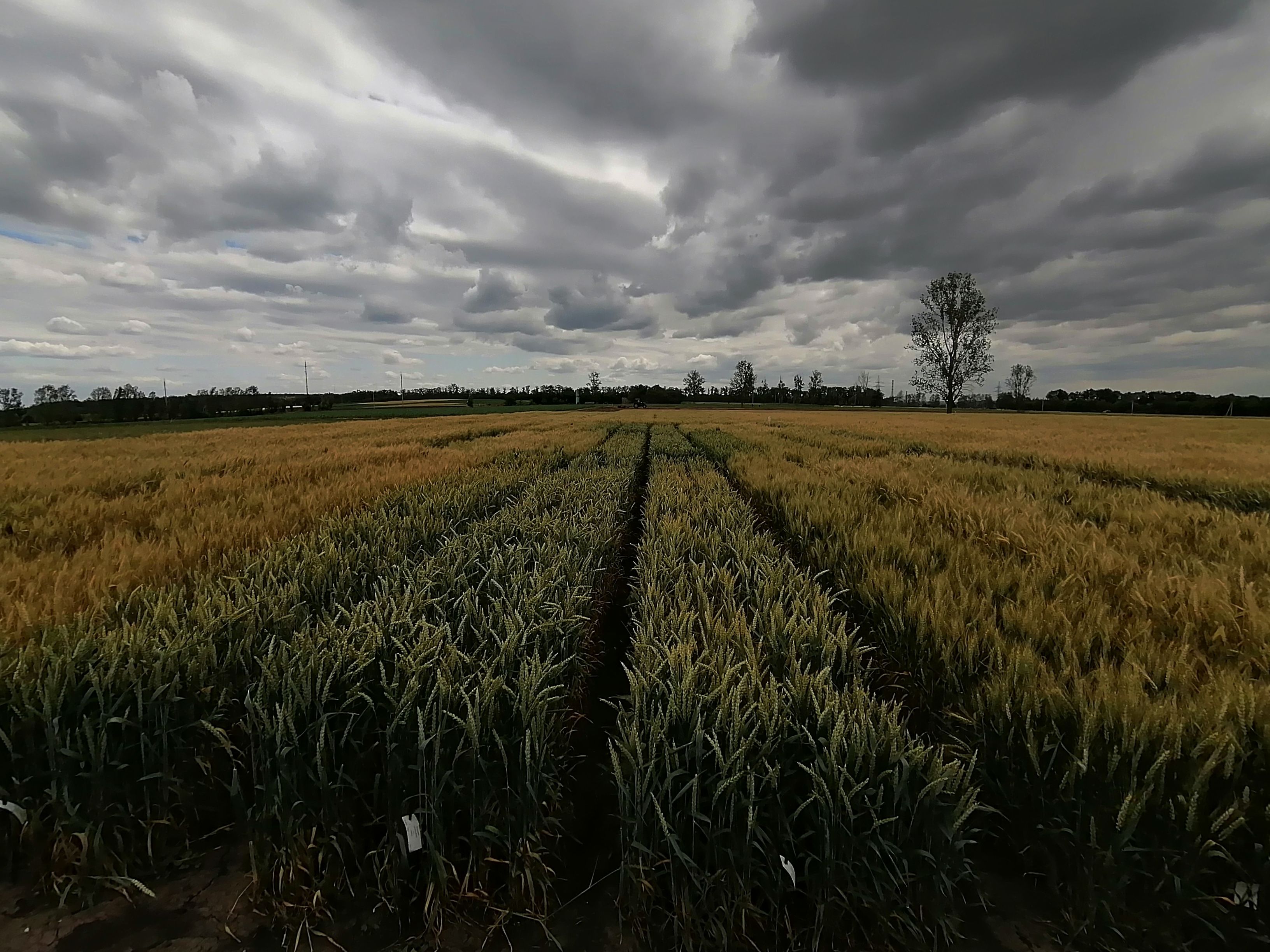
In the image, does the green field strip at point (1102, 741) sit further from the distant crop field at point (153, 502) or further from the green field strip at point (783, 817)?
the distant crop field at point (153, 502)

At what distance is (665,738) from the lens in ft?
4.78

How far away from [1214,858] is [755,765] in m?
1.25

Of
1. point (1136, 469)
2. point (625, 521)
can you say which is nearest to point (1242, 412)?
point (1136, 469)

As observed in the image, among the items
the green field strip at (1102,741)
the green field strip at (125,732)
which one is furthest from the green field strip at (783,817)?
the green field strip at (125,732)

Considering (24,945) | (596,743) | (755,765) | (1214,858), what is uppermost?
(755,765)

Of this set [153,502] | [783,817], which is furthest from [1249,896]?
[153,502]

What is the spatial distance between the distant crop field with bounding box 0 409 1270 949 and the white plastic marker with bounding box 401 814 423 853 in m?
0.01

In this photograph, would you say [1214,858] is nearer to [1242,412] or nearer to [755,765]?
[755,765]

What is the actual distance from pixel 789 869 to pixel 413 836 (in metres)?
1.03

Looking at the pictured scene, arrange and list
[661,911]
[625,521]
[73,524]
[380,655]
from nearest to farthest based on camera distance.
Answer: [661,911]
[380,655]
[73,524]
[625,521]

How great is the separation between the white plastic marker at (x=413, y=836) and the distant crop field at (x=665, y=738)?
0.01m

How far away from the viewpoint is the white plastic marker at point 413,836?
4.40 feet

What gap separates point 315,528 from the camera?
4141 millimetres

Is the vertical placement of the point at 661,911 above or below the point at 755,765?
below
